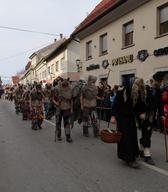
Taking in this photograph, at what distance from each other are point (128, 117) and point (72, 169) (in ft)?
4.98

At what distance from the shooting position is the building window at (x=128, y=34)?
21.3 metres

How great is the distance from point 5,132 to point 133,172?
23.5 ft

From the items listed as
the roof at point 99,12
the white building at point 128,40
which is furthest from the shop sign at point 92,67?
the roof at point 99,12

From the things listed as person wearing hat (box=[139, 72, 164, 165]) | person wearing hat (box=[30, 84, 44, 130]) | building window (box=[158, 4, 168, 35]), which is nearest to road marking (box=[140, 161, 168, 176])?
person wearing hat (box=[139, 72, 164, 165])

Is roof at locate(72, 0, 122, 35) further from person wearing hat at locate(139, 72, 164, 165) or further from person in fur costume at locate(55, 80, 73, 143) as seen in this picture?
person wearing hat at locate(139, 72, 164, 165)

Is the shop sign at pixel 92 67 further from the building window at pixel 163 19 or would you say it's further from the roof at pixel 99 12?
the building window at pixel 163 19

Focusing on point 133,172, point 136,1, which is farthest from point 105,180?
point 136,1

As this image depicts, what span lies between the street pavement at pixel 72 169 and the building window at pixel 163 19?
290 inches

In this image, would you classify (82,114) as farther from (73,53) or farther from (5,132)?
(73,53)

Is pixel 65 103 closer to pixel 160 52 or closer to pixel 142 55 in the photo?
pixel 160 52

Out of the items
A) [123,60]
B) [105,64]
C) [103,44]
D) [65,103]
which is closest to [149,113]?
[65,103]

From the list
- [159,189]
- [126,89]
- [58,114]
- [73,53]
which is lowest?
[159,189]

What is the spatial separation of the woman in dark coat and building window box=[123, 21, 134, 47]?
1296cm

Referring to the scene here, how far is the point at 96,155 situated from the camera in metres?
9.60
